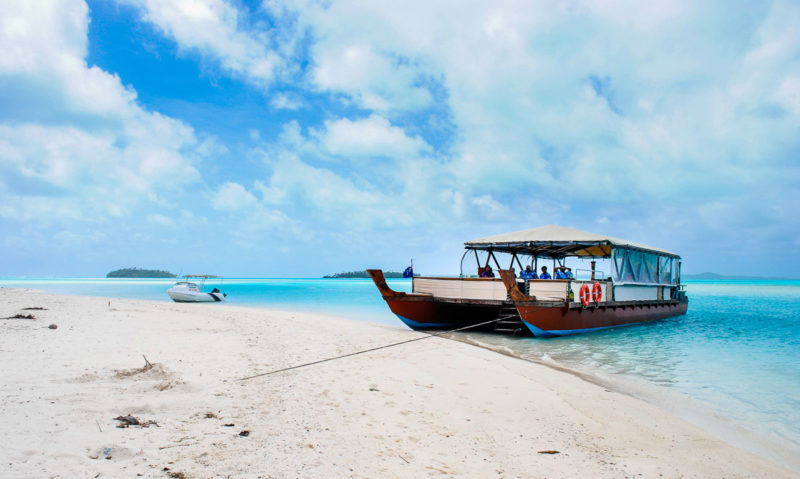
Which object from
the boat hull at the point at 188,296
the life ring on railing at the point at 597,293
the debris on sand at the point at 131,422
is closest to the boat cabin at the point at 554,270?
the life ring on railing at the point at 597,293

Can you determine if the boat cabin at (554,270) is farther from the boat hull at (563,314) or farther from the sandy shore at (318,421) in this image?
the sandy shore at (318,421)

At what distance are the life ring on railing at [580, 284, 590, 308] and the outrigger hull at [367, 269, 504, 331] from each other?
3.11 m

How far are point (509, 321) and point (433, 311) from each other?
111 inches

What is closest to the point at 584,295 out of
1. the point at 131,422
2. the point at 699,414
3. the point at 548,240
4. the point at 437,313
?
the point at 548,240

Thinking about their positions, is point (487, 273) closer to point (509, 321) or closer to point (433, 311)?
point (509, 321)

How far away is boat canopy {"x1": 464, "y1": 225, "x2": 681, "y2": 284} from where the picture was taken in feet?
53.5

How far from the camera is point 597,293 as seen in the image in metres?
16.5

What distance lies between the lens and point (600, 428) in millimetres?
5520

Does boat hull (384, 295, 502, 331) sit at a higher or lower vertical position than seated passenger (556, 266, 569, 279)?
lower

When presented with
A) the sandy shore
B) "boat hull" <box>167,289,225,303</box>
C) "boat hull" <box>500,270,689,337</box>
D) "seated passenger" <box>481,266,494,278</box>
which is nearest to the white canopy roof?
"seated passenger" <box>481,266,494,278</box>

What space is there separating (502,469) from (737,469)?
9.61ft

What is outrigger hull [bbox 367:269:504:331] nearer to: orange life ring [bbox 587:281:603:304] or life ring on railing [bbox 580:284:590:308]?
life ring on railing [bbox 580:284:590:308]

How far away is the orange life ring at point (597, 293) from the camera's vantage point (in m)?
16.3

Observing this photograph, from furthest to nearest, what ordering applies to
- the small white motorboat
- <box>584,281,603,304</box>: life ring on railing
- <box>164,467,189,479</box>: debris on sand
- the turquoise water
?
1. the small white motorboat
2. <box>584,281,603,304</box>: life ring on railing
3. the turquoise water
4. <box>164,467,189,479</box>: debris on sand
